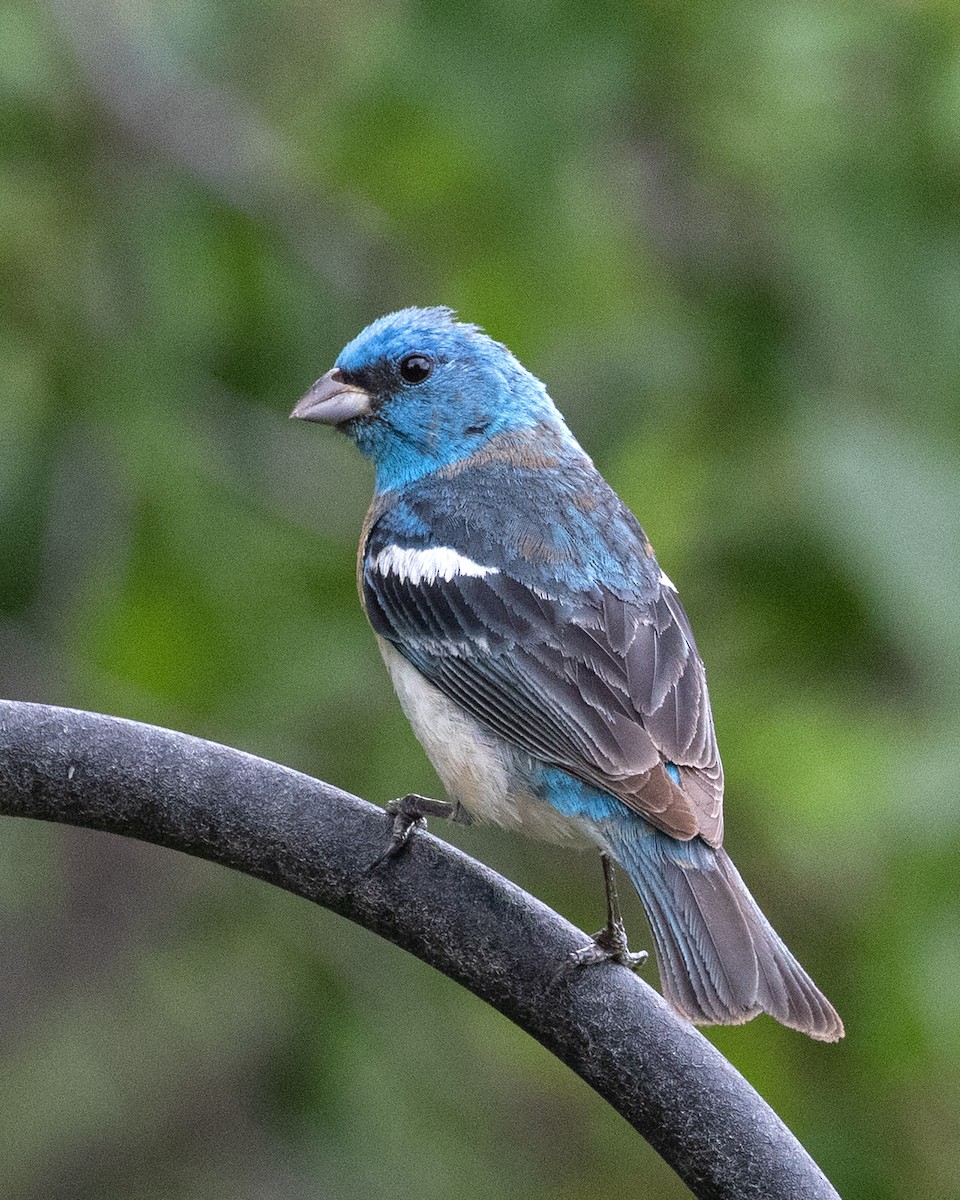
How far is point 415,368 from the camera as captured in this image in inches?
193

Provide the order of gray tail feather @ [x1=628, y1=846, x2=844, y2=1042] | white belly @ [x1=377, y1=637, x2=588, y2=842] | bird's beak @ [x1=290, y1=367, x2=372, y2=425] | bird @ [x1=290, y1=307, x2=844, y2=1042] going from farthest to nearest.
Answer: bird's beak @ [x1=290, y1=367, x2=372, y2=425]
white belly @ [x1=377, y1=637, x2=588, y2=842]
bird @ [x1=290, y1=307, x2=844, y2=1042]
gray tail feather @ [x1=628, y1=846, x2=844, y2=1042]

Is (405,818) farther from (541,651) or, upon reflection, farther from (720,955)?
(541,651)

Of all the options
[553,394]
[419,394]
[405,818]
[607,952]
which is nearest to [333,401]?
[419,394]

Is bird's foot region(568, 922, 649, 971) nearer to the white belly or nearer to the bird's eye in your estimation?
the white belly

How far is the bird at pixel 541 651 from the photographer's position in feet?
11.2

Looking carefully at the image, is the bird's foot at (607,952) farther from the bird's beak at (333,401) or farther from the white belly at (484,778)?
the bird's beak at (333,401)

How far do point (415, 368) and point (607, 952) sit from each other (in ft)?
6.92

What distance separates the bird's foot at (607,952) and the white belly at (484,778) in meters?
0.26

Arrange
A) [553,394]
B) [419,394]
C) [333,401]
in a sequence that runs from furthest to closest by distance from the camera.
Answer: [553,394], [419,394], [333,401]

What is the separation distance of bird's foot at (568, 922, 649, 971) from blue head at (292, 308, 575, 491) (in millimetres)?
1577

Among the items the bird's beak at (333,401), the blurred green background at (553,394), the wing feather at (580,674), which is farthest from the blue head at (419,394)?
the wing feather at (580,674)

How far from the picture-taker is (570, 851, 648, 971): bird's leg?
3107 mm

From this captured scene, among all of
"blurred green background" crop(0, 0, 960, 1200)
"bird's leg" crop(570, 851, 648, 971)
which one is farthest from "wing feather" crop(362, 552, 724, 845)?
"blurred green background" crop(0, 0, 960, 1200)

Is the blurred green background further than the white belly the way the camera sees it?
Yes
